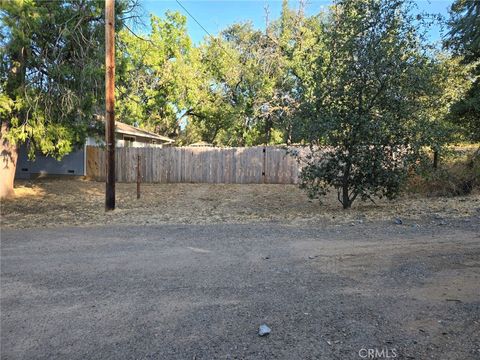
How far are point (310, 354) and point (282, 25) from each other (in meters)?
28.4

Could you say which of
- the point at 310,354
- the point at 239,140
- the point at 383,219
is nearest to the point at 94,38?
the point at 383,219

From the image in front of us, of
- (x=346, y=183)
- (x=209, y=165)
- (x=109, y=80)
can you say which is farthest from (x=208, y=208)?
(x=209, y=165)

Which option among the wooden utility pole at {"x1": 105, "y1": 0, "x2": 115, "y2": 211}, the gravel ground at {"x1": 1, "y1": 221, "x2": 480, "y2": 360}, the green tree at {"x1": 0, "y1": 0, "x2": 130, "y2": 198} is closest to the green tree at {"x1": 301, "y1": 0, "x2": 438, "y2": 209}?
the gravel ground at {"x1": 1, "y1": 221, "x2": 480, "y2": 360}

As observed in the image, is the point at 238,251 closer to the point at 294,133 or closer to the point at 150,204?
the point at 294,133

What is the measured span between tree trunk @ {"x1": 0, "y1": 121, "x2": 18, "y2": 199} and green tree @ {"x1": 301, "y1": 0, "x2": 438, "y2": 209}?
10321 mm

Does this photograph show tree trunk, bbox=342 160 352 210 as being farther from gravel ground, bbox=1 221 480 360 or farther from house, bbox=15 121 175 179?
house, bbox=15 121 175 179

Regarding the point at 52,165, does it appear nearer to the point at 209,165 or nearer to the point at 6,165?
the point at 6,165

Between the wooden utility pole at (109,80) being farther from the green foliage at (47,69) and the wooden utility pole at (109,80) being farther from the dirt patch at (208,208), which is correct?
the dirt patch at (208,208)

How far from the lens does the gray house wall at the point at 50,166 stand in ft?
70.8

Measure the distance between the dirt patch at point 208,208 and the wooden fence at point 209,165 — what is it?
2.67 m

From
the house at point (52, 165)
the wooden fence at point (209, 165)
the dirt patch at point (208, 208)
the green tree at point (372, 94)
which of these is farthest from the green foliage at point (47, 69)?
the house at point (52, 165)

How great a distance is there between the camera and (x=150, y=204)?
1320cm

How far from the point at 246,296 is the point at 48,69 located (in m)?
10.6

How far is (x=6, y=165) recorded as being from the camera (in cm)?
1384
